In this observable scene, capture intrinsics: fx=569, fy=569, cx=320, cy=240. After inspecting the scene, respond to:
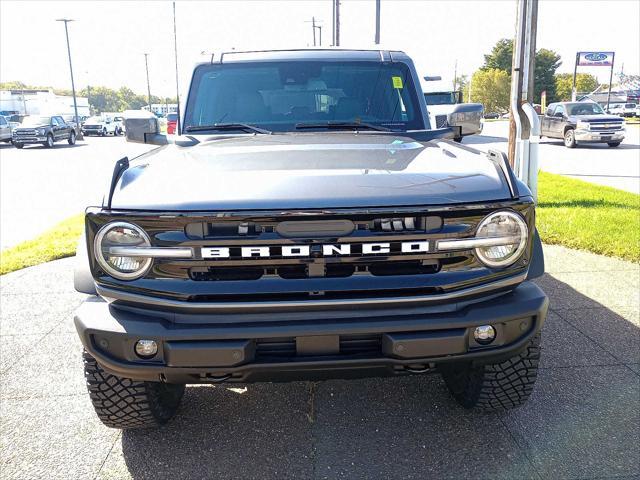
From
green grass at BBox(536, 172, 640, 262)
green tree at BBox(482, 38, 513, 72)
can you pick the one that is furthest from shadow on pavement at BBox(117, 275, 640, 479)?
green tree at BBox(482, 38, 513, 72)

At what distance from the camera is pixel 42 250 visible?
678 cm

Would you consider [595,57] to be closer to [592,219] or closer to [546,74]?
[546,74]

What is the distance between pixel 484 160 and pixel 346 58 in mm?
1599

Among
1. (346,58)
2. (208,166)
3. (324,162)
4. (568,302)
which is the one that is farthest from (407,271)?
(568,302)

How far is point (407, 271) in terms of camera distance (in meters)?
2.30

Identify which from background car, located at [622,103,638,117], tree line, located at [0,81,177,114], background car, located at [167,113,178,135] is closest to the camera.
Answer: background car, located at [167,113,178,135]

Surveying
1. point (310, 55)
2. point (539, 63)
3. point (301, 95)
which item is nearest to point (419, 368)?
point (301, 95)

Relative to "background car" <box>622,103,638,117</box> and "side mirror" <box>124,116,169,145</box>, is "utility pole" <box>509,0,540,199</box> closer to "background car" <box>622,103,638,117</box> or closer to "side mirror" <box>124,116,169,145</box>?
"side mirror" <box>124,116,169,145</box>

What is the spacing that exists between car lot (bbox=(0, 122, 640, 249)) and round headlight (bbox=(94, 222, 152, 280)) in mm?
2917

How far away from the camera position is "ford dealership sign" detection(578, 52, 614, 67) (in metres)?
54.8

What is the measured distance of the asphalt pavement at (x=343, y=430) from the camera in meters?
2.64

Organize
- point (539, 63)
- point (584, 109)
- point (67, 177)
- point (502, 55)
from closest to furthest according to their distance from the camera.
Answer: point (67, 177), point (584, 109), point (539, 63), point (502, 55)

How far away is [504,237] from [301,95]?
1890 mm

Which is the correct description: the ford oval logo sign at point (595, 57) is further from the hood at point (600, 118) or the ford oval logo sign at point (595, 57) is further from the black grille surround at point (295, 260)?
the black grille surround at point (295, 260)
